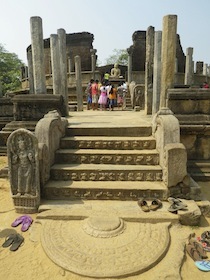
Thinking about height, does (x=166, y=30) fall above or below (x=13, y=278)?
above

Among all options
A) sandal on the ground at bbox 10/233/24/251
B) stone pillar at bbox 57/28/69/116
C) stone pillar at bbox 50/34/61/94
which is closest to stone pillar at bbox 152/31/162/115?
stone pillar at bbox 57/28/69/116

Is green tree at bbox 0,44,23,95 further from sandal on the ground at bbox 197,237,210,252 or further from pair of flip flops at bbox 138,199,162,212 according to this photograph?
sandal on the ground at bbox 197,237,210,252

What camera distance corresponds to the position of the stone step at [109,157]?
14.7 feet

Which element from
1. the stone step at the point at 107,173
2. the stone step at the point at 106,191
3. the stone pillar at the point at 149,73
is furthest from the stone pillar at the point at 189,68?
the stone step at the point at 106,191

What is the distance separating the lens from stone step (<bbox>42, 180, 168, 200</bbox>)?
387 cm

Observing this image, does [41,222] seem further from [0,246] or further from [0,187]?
[0,187]

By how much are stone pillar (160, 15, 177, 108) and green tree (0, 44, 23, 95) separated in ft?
91.1

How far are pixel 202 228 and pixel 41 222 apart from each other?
2.31 metres

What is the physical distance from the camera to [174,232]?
3201 mm

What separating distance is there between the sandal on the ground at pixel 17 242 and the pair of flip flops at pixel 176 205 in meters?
2.13

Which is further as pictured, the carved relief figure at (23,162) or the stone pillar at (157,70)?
the stone pillar at (157,70)

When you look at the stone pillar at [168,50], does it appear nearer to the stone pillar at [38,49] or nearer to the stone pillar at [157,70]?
the stone pillar at [157,70]

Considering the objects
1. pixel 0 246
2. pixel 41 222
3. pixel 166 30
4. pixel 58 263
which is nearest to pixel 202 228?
pixel 58 263

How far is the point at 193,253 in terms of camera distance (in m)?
2.79
